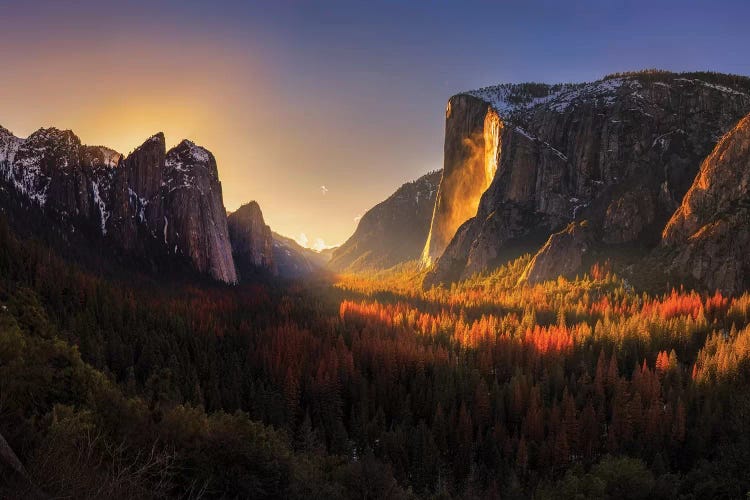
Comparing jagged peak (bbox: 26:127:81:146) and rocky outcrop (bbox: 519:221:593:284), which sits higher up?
jagged peak (bbox: 26:127:81:146)

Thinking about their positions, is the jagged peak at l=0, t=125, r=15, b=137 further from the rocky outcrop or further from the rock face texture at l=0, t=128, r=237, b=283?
the rocky outcrop

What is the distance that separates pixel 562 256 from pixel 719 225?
4659 cm

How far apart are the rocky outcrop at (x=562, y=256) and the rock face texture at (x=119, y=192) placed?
134m

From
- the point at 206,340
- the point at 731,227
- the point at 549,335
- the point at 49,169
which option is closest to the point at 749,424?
the point at 549,335

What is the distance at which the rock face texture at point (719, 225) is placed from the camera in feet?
372

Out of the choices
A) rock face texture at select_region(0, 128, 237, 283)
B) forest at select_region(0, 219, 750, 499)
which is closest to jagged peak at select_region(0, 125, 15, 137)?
rock face texture at select_region(0, 128, 237, 283)

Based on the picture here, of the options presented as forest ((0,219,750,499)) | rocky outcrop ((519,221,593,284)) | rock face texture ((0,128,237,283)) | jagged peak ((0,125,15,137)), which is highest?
jagged peak ((0,125,15,137))

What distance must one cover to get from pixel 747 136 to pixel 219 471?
153 metres

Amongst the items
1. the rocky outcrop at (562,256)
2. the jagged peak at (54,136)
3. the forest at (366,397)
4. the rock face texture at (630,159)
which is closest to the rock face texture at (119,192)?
the jagged peak at (54,136)

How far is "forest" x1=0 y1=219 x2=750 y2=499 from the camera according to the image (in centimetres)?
2662

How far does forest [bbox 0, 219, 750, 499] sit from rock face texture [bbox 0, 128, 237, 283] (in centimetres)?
6251

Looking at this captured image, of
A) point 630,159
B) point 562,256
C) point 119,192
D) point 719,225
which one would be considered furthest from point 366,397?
point 630,159

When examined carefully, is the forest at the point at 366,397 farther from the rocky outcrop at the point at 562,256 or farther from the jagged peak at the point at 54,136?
the jagged peak at the point at 54,136

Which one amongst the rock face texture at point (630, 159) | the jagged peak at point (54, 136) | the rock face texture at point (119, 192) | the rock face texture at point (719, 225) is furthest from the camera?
the jagged peak at point (54, 136)
